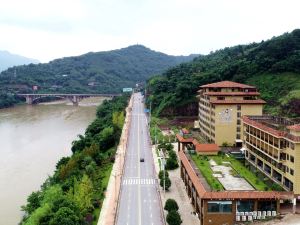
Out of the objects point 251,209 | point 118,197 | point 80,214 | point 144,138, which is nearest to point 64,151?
point 144,138

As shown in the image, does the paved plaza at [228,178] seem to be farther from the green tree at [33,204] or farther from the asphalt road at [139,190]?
the green tree at [33,204]

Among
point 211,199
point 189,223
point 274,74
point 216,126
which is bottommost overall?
point 189,223

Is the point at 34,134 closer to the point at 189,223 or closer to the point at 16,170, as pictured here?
the point at 16,170

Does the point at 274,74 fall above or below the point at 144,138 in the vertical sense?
above

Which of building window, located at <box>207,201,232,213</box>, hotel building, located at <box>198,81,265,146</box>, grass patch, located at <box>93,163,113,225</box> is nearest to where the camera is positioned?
building window, located at <box>207,201,232,213</box>

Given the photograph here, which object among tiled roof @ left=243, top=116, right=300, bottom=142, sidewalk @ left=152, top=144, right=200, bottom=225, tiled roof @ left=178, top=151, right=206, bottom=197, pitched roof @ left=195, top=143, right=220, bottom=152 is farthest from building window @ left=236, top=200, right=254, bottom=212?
pitched roof @ left=195, top=143, right=220, bottom=152

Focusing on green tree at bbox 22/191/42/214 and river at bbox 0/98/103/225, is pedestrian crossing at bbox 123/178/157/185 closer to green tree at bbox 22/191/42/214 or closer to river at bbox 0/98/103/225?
green tree at bbox 22/191/42/214
